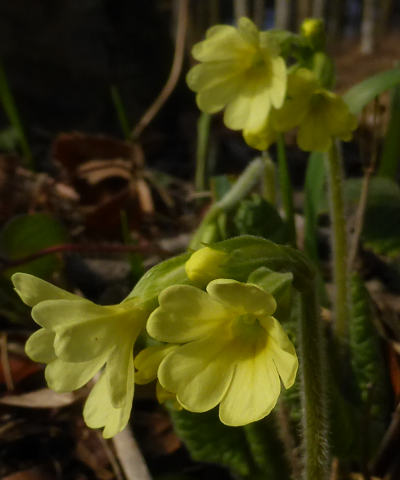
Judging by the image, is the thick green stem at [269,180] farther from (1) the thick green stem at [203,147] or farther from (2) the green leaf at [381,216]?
(1) the thick green stem at [203,147]

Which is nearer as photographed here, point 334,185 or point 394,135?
point 334,185

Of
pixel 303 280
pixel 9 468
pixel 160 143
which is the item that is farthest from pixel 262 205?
pixel 160 143

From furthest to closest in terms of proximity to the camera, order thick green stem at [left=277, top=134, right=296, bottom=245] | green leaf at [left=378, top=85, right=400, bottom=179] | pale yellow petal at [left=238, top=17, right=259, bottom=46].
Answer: green leaf at [left=378, top=85, right=400, bottom=179], thick green stem at [left=277, top=134, right=296, bottom=245], pale yellow petal at [left=238, top=17, right=259, bottom=46]

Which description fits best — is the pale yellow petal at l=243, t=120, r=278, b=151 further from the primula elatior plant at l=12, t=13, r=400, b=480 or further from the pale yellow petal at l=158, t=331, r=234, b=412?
the pale yellow petal at l=158, t=331, r=234, b=412

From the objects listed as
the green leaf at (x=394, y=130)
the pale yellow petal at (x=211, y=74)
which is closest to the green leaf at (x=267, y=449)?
the pale yellow petal at (x=211, y=74)

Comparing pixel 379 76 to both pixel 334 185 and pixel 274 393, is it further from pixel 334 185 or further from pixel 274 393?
pixel 274 393

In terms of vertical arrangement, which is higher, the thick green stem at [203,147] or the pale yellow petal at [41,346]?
the pale yellow petal at [41,346]

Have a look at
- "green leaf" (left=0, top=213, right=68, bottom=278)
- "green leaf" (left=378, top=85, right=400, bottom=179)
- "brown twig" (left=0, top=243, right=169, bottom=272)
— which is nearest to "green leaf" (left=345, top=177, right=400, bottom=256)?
"green leaf" (left=378, top=85, right=400, bottom=179)
